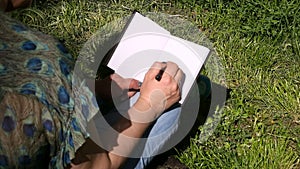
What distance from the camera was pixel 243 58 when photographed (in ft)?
10.3

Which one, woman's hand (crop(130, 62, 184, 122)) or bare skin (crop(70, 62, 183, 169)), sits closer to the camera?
bare skin (crop(70, 62, 183, 169))

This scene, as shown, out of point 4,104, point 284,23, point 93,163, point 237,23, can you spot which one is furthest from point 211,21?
point 4,104

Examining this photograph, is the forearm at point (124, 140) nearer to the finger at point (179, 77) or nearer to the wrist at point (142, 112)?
the wrist at point (142, 112)

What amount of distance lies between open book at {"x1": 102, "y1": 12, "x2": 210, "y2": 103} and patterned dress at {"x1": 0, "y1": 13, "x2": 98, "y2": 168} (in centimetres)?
76

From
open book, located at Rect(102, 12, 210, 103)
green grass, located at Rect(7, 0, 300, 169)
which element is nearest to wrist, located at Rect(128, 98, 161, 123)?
open book, located at Rect(102, 12, 210, 103)

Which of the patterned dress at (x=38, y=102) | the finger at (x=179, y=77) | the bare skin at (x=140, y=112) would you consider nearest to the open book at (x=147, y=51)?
the finger at (x=179, y=77)

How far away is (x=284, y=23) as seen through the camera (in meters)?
3.24

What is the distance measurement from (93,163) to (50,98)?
317mm

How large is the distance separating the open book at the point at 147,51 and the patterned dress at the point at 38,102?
2.50 feet

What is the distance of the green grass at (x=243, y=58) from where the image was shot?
2.74 meters

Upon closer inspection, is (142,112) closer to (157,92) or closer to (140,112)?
(140,112)

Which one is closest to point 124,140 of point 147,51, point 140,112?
point 140,112

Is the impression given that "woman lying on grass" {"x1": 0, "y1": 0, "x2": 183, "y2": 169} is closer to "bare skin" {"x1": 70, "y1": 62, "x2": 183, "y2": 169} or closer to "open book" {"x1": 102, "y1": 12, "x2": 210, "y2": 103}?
"bare skin" {"x1": 70, "y1": 62, "x2": 183, "y2": 169}

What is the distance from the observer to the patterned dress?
66.0 inches
